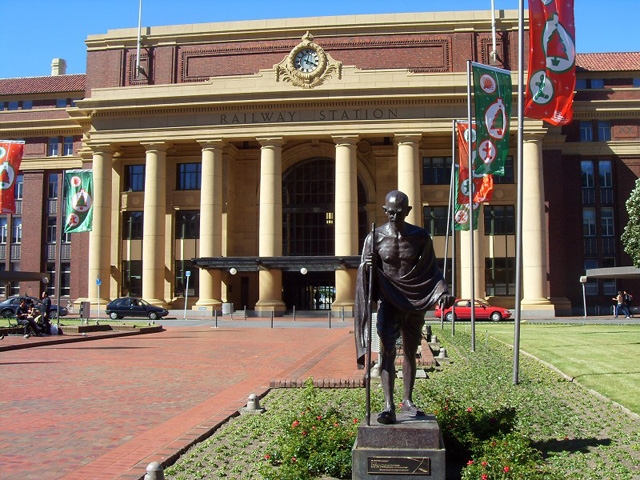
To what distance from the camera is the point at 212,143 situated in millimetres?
48281

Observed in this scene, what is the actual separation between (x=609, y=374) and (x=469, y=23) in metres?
41.8

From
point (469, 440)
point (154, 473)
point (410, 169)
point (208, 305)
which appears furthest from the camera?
point (208, 305)

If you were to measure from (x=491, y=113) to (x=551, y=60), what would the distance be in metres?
4.75

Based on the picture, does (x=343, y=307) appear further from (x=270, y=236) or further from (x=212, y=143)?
(x=212, y=143)

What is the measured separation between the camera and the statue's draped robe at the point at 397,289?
6883 millimetres

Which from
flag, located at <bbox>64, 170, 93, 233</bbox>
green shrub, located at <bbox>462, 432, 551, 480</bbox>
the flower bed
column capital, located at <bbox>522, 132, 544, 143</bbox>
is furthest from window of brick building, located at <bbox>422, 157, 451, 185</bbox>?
green shrub, located at <bbox>462, 432, 551, 480</bbox>

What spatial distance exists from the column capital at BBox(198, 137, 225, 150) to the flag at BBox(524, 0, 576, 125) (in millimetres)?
35911

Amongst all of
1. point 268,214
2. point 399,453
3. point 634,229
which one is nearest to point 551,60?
point 399,453

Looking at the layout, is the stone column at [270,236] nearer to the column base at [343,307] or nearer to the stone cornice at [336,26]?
the column base at [343,307]

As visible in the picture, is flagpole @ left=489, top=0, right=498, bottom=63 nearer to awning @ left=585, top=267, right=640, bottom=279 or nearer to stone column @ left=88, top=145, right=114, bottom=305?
awning @ left=585, top=267, right=640, bottom=279

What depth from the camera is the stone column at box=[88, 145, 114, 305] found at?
161 feet

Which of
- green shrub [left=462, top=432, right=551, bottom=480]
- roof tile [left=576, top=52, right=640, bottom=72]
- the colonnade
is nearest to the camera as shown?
green shrub [left=462, top=432, right=551, bottom=480]

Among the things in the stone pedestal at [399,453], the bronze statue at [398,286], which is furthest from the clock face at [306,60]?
the stone pedestal at [399,453]

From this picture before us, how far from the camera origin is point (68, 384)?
13336mm
